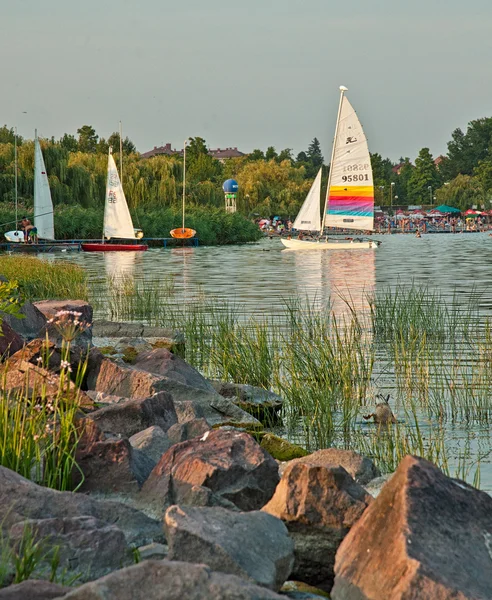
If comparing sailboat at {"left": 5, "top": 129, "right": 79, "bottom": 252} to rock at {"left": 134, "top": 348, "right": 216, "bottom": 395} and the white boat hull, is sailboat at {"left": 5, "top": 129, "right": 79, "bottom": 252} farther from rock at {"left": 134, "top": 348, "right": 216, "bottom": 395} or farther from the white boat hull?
rock at {"left": 134, "top": 348, "right": 216, "bottom": 395}

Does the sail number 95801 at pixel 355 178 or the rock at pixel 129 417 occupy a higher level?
the sail number 95801 at pixel 355 178

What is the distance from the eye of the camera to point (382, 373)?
10.4 meters

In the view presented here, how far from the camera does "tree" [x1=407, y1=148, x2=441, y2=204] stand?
147 meters

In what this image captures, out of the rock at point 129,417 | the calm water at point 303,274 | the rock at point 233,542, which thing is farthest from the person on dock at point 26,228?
the rock at point 233,542

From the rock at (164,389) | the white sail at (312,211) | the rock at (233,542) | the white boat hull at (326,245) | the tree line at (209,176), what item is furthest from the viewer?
the tree line at (209,176)

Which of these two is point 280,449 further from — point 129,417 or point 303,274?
point 303,274

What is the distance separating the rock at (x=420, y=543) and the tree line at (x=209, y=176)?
173 ft

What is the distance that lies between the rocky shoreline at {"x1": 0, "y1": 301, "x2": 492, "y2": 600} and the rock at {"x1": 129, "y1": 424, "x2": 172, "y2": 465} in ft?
0.04

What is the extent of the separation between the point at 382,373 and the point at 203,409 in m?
3.68

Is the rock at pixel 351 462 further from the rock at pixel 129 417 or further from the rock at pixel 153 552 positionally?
the rock at pixel 153 552

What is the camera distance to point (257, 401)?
807 centimetres

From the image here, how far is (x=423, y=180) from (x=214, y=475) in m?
146

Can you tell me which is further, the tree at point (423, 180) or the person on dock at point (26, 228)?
the tree at point (423, 180)

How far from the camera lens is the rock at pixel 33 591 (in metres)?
3.01
